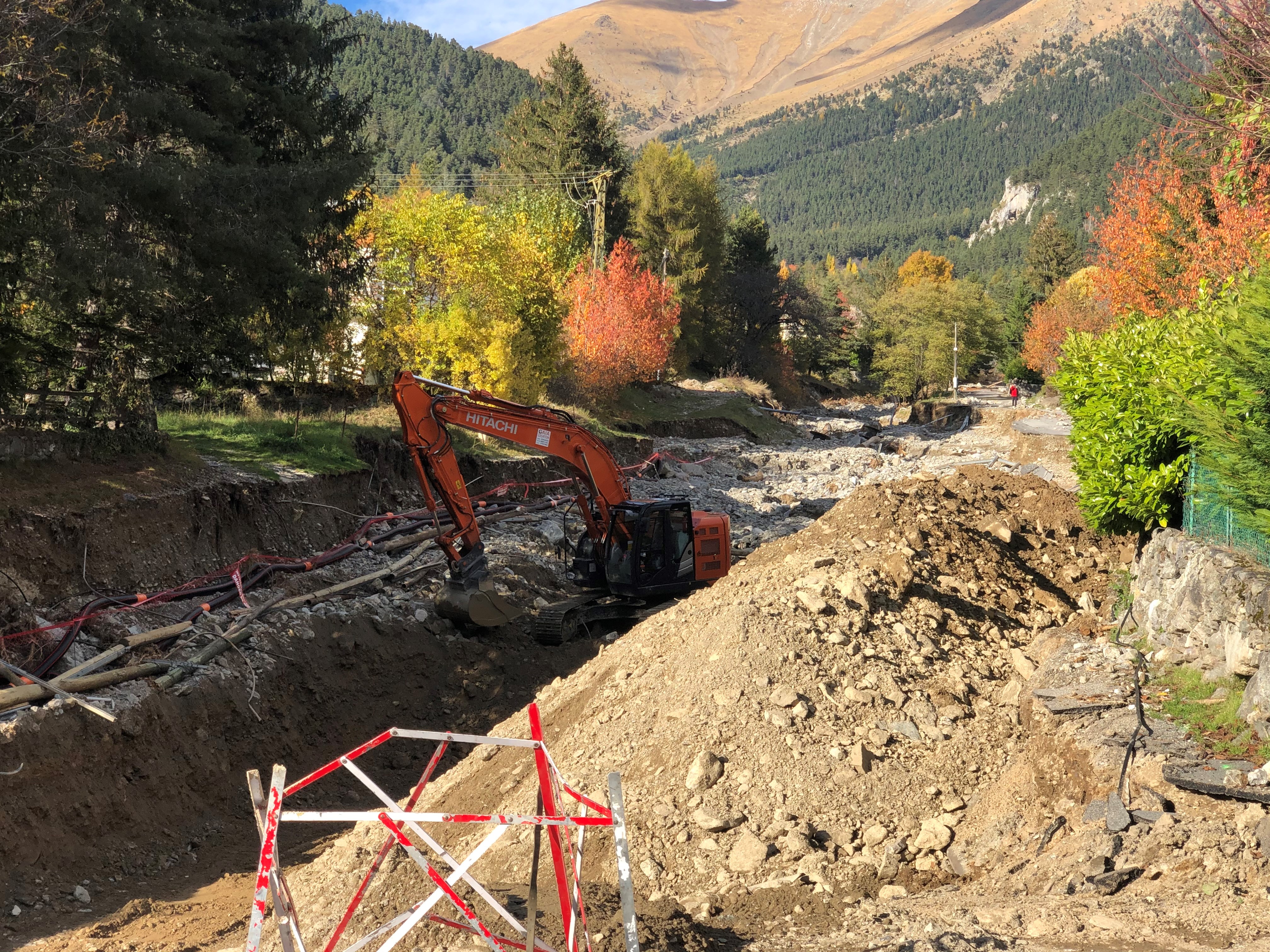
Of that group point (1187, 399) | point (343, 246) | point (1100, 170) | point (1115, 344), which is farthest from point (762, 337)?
point (1100, 170)

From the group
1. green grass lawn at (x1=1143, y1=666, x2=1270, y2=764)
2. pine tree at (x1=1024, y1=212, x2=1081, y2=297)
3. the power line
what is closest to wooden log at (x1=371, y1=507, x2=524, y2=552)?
green grass lawn at (x1=1143, y1=666, x2=1270, y2=764)

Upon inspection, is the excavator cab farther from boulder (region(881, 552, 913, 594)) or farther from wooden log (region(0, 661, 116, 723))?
wooden log (region(0, 661, 116, 723))

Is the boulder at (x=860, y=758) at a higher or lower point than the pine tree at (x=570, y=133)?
lower

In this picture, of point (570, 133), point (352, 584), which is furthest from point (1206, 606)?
point (570, 133)

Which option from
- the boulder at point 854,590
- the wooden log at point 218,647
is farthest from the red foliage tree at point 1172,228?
the wooden log at point 218,647

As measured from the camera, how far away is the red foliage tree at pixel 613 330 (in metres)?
38.2

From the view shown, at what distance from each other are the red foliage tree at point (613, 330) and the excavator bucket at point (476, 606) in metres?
23.4

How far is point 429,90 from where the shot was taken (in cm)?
14512

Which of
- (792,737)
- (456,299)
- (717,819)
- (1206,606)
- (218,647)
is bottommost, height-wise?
(717,819)

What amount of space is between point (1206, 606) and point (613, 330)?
31.3 metres

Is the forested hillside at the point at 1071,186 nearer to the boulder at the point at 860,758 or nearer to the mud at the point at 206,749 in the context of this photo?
the mud at the point at 206,749

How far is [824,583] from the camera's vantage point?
37.5 feet

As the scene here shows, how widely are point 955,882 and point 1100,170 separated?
184961mm

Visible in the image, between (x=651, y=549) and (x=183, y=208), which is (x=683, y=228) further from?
(x=183, y=208)
